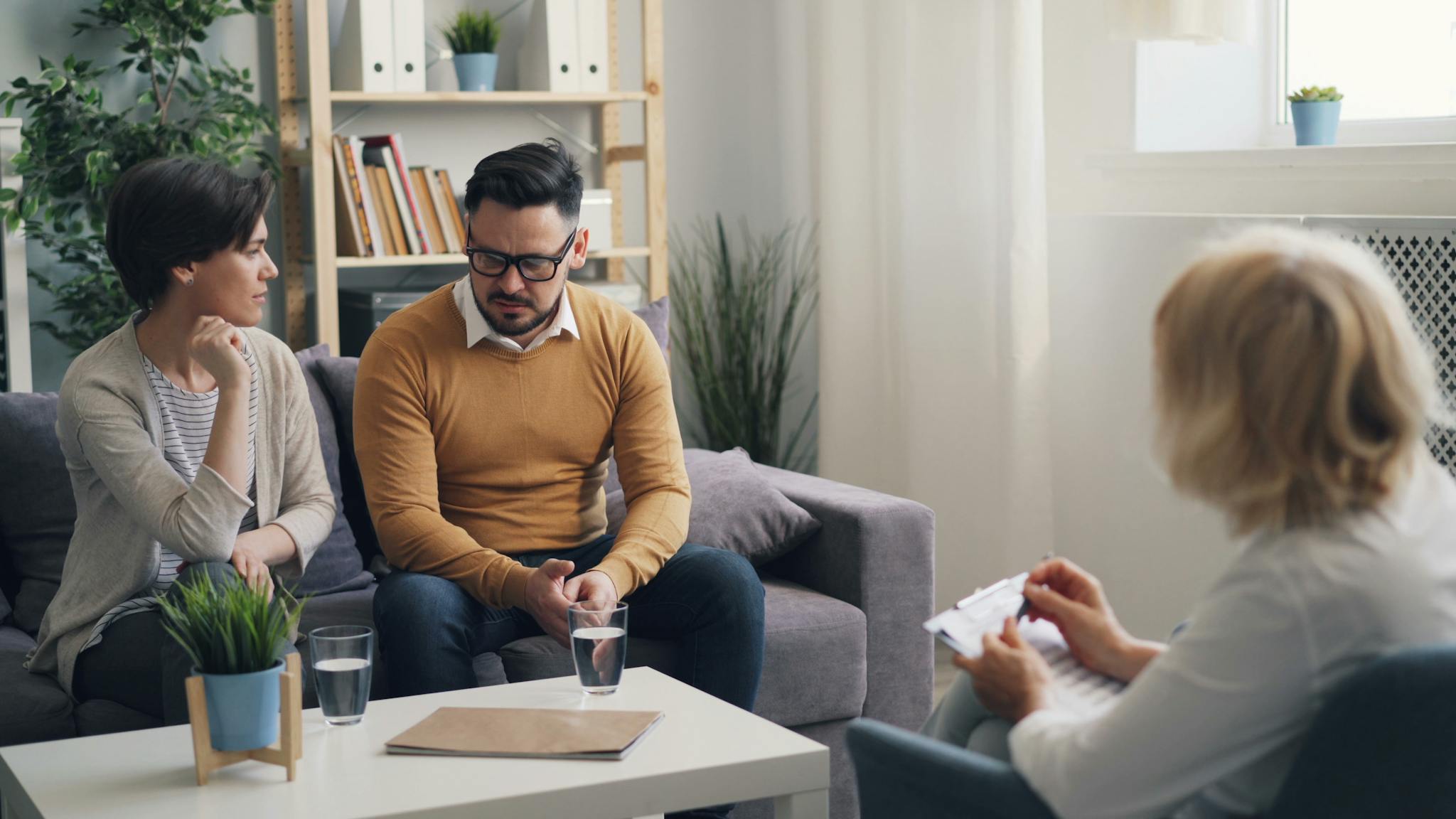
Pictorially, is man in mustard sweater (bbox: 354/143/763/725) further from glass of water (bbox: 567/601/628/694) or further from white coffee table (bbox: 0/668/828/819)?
white coffee table (bbox: 0/668/828/819)

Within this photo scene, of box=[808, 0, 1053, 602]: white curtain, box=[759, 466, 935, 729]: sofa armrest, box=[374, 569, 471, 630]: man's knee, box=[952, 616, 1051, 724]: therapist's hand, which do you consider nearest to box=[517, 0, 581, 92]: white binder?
box=[808, 0, 1053, 602]: white curtain

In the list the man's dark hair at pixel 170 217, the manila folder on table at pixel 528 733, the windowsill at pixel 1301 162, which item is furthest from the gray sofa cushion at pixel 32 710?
the windowsill at pixel 1301 162

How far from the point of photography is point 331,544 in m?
2.45

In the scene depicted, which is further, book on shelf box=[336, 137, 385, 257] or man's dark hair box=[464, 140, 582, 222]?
book on shelf box=[336, 137, 385, 257]

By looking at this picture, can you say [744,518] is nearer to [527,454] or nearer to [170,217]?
[527,454]

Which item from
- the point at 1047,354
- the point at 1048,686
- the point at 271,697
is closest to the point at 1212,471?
the point at 1048,686

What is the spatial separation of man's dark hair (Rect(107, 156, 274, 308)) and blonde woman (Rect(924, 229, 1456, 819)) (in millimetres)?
1429

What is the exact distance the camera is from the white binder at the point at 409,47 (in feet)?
11.6

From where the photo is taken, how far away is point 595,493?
94.3 inches

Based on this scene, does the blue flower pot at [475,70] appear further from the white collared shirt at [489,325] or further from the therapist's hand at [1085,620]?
the therapist's hand at [1085,620]

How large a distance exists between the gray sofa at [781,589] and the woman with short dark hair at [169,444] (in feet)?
0.37

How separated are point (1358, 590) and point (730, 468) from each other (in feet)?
5.46

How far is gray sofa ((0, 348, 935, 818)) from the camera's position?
2.25 m

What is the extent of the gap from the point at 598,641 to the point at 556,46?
7.78ft
